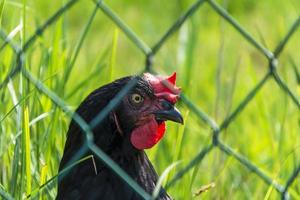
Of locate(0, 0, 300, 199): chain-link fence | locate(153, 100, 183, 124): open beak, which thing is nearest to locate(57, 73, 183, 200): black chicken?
locate(153, 100, 183, 124): open beak

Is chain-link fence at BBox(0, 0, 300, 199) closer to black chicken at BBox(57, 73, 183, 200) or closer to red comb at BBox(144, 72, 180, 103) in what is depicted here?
black chicken at BBox(57, 73, 183, 200)

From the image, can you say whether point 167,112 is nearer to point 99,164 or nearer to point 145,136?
point 145,136

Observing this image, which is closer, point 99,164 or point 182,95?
point 182,95

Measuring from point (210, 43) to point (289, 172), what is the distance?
1966 millimetres

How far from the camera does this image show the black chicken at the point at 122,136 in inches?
89.7

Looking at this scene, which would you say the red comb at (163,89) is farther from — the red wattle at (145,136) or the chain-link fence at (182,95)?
the chain-link fence at (182,95)

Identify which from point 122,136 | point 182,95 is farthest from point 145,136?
point 182,95

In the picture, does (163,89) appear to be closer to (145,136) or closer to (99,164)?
(145,136)

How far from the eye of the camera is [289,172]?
9.21 feet

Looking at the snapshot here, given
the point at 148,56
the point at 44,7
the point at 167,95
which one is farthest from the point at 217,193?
the point at 44,7

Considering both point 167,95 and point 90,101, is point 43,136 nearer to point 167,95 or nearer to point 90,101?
point 90,101

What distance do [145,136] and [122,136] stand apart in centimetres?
7

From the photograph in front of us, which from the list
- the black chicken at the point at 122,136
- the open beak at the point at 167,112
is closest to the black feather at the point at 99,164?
the black chicken at the point at 122,136

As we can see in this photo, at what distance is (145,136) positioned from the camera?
230cm
